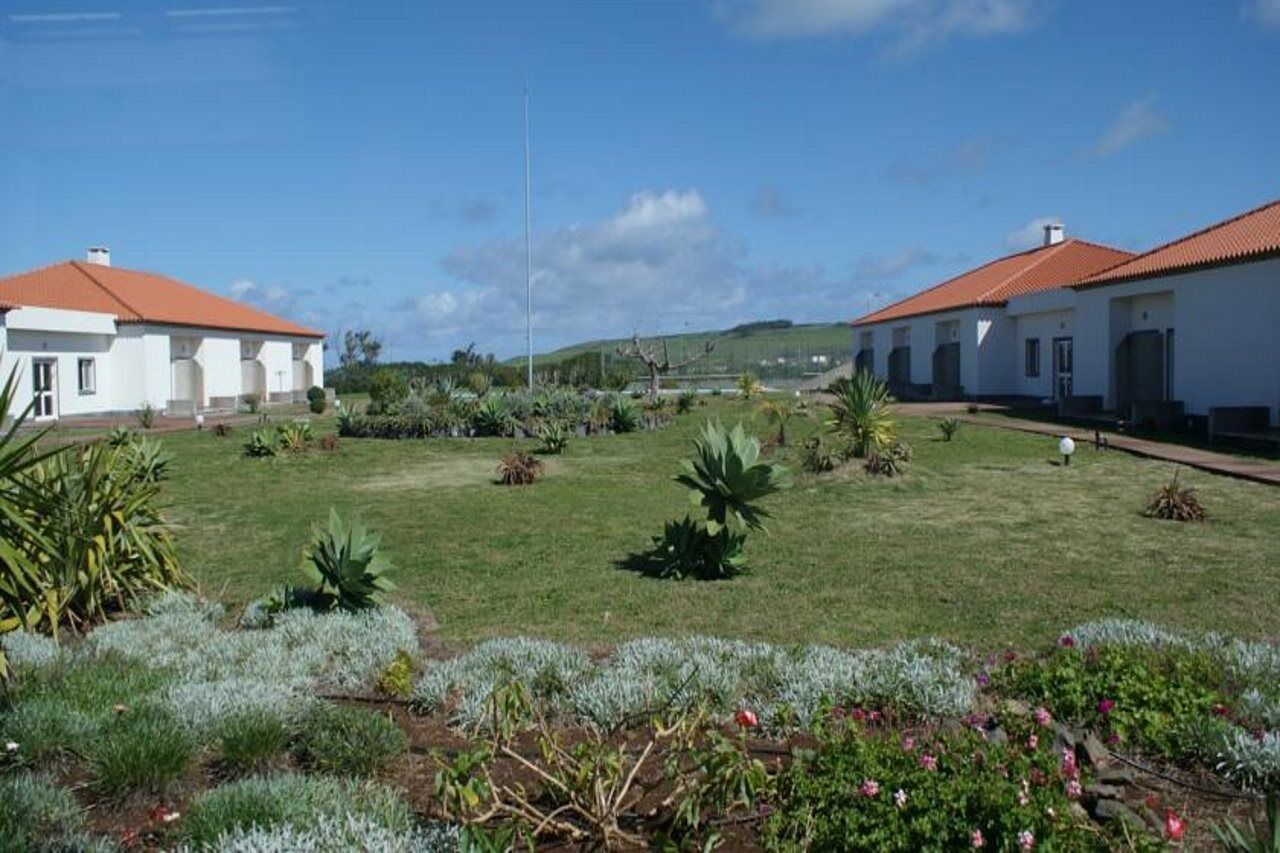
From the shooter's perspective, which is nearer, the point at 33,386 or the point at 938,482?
the point at 938,482

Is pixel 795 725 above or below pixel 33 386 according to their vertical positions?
below

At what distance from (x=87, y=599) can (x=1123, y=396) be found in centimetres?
2602

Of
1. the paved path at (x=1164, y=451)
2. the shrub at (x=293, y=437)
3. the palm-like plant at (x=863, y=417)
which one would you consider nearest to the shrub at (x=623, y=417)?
the shrub at (x=293, y=437)

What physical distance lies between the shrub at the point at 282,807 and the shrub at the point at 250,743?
1.13 ft

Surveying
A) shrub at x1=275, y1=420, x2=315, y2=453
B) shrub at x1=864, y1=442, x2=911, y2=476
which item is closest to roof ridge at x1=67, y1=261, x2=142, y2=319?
shrub at x1=275, y1=420, x2=315, y2=453

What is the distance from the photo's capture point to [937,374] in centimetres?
3916

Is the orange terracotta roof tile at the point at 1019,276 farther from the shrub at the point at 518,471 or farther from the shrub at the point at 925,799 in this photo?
the shrub at the point at 925,799

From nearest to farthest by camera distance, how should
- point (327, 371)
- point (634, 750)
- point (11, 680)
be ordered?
1. point (634, 750)
2. point (11, 680)
3. point (327, 371)

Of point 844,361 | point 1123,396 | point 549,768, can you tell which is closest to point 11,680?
point 549,768

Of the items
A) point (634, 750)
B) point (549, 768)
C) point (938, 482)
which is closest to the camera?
point (549, 768)

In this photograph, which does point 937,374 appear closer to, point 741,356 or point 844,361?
point 844,361

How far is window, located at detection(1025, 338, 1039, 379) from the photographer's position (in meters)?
34.0

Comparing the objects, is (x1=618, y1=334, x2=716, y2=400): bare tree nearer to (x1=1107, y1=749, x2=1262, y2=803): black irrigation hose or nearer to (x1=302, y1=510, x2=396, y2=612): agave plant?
(x1=302, y1=510, x2=396, y2=612): agave plant

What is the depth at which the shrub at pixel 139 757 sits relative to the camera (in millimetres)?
3951
